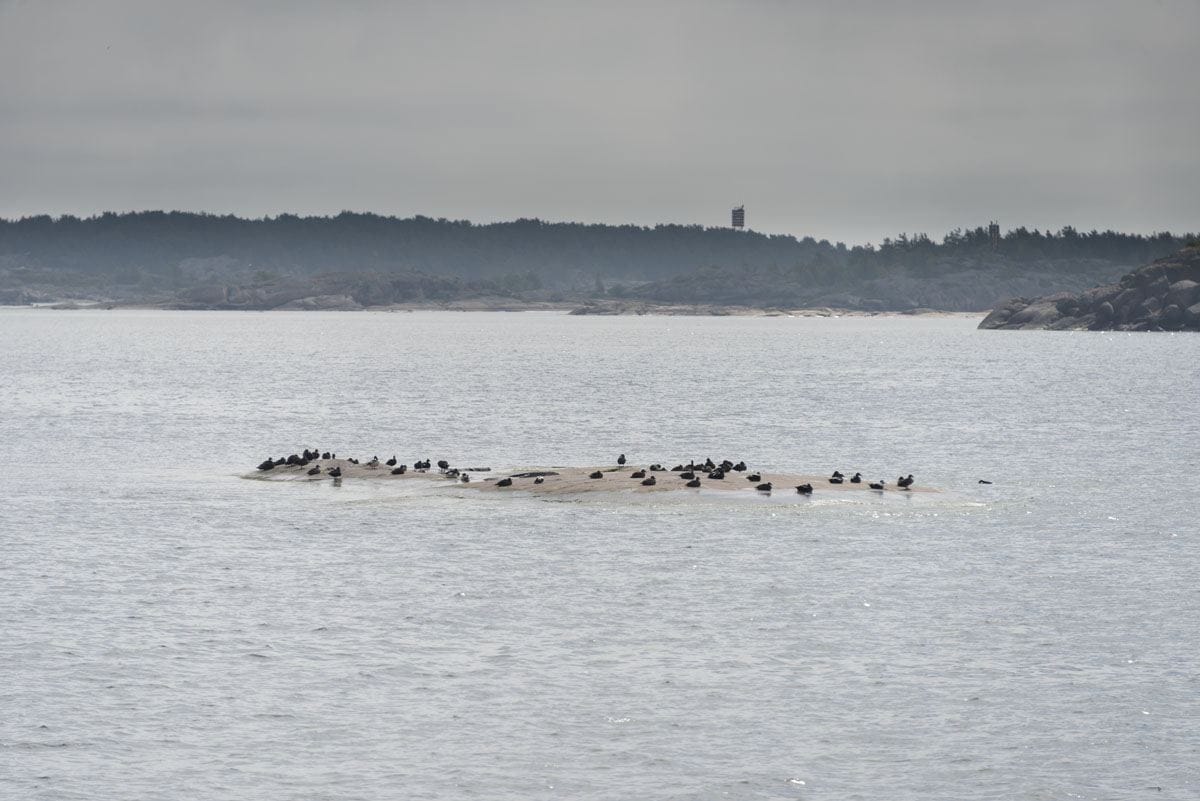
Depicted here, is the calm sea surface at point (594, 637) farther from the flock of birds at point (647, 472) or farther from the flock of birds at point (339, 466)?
the flock of birds at point (339, 466)

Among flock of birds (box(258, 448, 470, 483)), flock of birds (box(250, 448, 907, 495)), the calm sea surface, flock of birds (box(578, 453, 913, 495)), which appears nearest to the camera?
the calm sea surface

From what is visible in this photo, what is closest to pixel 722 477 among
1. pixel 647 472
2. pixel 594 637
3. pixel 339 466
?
pixel 647 472

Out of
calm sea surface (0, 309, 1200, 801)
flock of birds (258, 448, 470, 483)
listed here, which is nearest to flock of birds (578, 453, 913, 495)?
calm sea surface (0, 309, 1200, 801)

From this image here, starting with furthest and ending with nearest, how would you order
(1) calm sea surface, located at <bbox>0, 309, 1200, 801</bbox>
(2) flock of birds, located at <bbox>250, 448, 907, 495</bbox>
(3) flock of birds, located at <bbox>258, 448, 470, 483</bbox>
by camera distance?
(3) flock of birds, located at <bbox>258, 448, 470, 483</bbox> < (2) flock of birds, located at <bbox>250, 448, 907, 495</bbox> < (1) calm sea surface, located at <bbox>0, 309, 1200, 801</bbox>

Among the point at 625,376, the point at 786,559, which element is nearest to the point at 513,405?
the point at 625,376

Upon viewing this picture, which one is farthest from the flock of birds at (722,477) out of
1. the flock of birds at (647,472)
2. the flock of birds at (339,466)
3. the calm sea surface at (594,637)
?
the flock of birds at (339,466)

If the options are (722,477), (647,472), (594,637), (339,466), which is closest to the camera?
(594,637)

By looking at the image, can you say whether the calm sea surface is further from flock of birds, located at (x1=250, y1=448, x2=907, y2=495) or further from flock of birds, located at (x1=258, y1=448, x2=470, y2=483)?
flock of birds, located at (x1=258, y1=448, x2=470, y2=483)

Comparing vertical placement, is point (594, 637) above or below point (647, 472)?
below

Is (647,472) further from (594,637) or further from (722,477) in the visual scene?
(594,637)

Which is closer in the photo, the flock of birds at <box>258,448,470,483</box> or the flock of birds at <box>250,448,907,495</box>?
the flock of birds at <box>250,448,907,495</box>

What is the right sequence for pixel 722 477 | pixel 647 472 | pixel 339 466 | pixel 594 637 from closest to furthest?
1. pixel 594 637
2. pixel 722 477
3. pixel 647 472
4. pixel 339 466

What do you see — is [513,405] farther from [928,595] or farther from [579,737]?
[579,737]

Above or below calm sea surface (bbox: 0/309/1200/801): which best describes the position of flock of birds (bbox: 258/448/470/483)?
above
